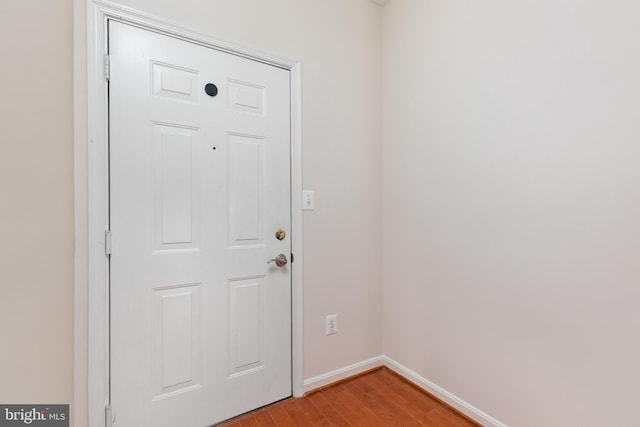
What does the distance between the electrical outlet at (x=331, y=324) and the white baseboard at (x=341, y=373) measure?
0.88ft

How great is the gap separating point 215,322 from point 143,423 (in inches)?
20.9

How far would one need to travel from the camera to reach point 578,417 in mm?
1232

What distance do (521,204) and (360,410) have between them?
4.64ft

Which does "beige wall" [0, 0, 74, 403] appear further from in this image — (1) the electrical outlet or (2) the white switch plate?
(1) the electrical outlet

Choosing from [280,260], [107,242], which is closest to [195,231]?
[107,242]

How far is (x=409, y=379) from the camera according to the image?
1.96 meters

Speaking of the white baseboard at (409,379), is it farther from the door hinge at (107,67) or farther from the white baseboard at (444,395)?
the door hinge at (107,67)

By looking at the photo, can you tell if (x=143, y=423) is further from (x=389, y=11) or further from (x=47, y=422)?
(x=389, y=11)

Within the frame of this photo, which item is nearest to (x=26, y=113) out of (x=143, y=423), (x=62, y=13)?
(x=62, y=13)

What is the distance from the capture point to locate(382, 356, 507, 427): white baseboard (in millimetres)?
1527

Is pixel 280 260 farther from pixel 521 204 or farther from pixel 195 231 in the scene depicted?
pixel 521 204

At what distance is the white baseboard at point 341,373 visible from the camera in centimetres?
186

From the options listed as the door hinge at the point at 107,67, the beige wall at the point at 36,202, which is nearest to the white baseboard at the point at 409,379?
the beige wall at the point at 36,202

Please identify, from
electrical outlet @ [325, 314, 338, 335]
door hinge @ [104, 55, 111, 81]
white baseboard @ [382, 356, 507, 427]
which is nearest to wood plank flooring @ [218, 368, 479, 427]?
white baseboard @ [382, 356, 507, 427]
